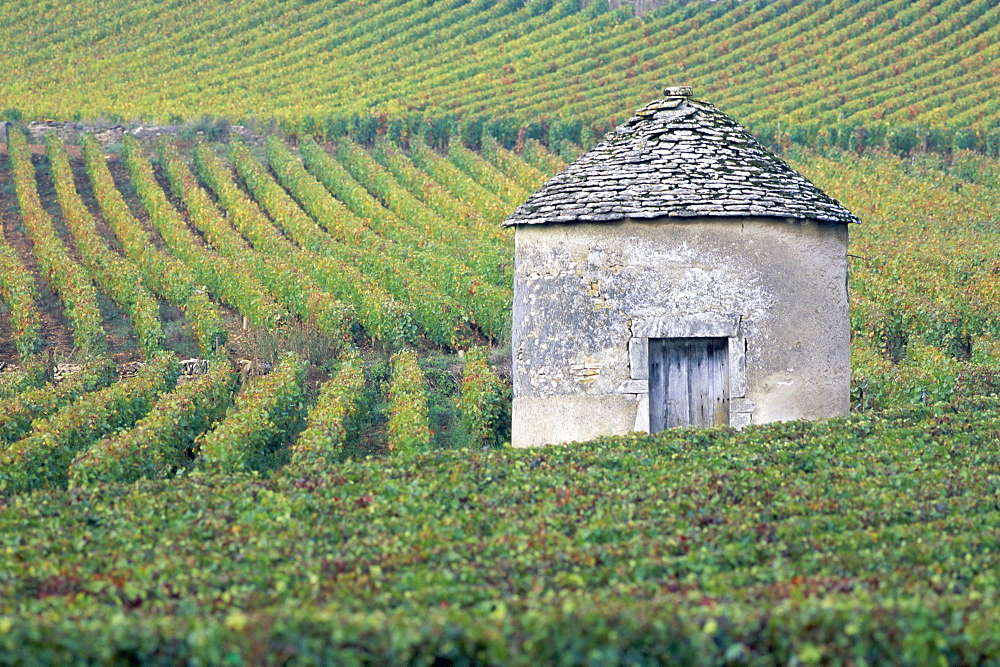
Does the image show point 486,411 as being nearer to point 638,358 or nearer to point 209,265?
point 638,358

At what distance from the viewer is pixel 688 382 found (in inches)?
526

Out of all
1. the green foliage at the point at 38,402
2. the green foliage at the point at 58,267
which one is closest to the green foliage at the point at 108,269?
the green foliage at the point at 58,267

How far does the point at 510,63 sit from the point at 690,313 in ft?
139

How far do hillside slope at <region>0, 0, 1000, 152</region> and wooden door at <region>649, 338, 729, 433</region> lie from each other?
100 ft

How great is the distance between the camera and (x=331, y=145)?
142 ft

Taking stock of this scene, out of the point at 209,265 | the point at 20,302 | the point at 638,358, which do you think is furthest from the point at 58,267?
the point at 638,358

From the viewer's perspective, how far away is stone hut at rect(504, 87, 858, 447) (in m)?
12.9

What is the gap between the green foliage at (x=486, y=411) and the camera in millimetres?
16391

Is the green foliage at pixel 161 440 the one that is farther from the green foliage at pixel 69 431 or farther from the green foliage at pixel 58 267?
the green foliage at pixel 58 267

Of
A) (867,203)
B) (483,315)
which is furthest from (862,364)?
(867,203)

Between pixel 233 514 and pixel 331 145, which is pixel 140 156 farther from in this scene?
pixel 233 514

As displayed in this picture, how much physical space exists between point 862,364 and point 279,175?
24.8 meters

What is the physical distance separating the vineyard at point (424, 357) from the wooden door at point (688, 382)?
2.14m

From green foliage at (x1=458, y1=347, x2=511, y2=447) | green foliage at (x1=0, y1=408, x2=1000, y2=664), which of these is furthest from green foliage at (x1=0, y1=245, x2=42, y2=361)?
green foliage at (x1=0, y1=408, x2=1000, y2=664)
